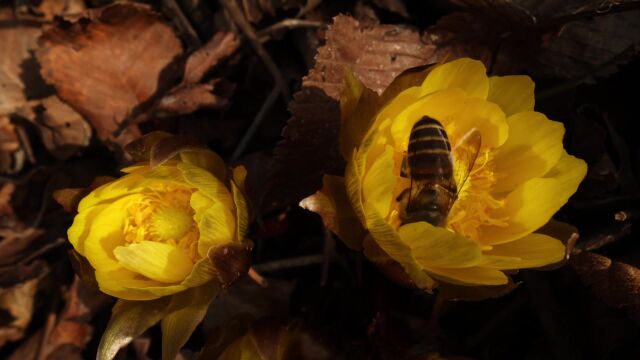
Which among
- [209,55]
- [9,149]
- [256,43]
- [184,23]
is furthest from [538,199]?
[9,149]

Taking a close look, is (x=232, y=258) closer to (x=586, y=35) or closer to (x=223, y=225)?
(x=223, y=225)

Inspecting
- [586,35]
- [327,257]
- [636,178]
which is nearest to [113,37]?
[327,257]

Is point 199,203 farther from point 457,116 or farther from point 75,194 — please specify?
point 457,116

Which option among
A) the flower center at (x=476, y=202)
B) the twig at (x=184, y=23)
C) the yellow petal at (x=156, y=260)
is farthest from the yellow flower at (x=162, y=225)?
the twig at (x=184, y=23)

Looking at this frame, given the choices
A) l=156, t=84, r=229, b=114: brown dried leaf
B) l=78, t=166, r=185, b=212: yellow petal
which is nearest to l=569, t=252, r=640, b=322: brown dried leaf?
l=78, t=166, r=185, b=212: yellow petal

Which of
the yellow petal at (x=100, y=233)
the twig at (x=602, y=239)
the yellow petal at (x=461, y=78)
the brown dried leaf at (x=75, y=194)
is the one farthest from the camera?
the twig at (x=602, y=239)

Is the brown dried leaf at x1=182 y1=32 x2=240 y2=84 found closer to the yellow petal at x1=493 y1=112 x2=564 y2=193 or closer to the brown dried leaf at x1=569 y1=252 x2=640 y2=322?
the yellow petal at x1=493 y1=112 x2=564 y2=193

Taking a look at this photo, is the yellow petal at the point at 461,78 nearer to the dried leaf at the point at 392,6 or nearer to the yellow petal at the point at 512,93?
the yellow petal at the point at 512,93
